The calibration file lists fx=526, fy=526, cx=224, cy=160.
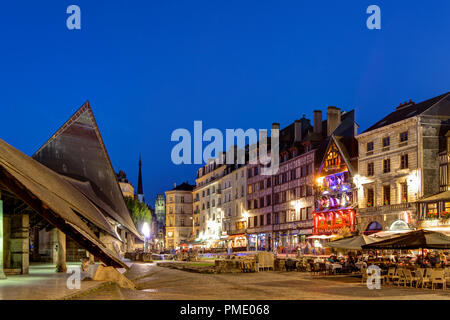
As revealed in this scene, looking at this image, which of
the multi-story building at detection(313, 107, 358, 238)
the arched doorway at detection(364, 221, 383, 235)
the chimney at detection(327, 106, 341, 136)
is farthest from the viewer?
the chimney at detection(327, 106, 341, 136)

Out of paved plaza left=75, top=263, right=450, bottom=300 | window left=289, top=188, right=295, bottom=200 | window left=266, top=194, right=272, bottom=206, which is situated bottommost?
paved plaza left=75, top=263, right=450, bottom=300

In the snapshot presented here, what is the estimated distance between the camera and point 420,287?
20.3m

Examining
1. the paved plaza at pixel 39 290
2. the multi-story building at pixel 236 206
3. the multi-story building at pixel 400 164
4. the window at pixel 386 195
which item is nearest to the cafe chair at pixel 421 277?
the paved plaza at pixel 39 290

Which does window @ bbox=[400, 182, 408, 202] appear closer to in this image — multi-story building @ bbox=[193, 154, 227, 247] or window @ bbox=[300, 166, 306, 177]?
window @ bbox=[300, 166, 306, 177]

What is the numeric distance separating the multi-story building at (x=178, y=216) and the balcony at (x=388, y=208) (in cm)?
6639

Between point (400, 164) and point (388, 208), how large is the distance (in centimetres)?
388

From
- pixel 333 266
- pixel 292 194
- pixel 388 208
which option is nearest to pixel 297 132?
pixel 292 194

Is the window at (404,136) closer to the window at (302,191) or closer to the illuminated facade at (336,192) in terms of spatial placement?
the illuminated facade at (336,192)

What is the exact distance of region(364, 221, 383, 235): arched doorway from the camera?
1798 inches

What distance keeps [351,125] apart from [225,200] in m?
35.7

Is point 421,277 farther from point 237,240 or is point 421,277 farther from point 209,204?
point 209,204

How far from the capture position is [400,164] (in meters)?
43.1

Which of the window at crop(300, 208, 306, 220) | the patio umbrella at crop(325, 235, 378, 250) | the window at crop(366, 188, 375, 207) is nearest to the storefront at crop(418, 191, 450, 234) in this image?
the window at crop(366, 188, 375, 207)
